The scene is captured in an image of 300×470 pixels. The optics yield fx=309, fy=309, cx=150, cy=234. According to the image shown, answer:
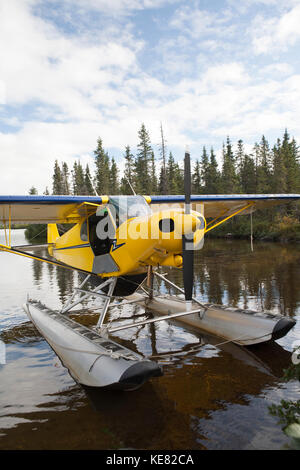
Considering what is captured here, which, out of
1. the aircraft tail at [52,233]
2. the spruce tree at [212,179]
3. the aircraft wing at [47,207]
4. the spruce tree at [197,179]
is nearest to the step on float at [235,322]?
the aircraft wing at [47,207]

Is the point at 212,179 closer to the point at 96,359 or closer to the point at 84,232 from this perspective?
the point at 84,232

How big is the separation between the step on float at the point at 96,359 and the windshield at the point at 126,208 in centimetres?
206

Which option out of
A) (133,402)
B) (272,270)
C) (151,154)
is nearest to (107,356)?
(133,402)

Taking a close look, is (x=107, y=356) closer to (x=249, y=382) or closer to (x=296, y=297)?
(x=249, y=382)

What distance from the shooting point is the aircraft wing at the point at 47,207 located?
587 cm

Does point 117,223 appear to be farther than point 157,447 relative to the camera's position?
Yes

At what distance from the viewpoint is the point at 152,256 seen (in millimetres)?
5176

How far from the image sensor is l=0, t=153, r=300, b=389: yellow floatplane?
414 cm

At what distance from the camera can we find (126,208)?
558 centimetres

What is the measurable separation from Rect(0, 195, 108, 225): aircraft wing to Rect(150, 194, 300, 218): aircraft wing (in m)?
1.55

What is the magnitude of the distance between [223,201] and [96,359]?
5076mm

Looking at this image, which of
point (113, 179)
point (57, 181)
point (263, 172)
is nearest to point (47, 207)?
point (263, 172)

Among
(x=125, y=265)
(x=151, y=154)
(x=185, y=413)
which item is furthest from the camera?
(x=151, y=154)

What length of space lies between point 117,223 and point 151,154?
1895 inches
